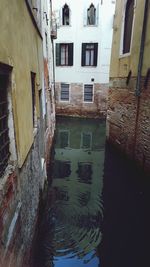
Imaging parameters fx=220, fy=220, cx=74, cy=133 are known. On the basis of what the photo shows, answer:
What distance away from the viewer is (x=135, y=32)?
6727 millimetres

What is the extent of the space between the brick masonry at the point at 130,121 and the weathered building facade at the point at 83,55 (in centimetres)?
594

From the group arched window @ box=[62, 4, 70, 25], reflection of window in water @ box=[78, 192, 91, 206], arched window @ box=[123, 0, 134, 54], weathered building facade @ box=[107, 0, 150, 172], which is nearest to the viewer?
reflection of window in water @ box=[78, 192, 91, 206]

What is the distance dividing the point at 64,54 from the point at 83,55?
52.2 inches

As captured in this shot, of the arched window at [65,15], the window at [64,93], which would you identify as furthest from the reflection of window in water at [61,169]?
the arched window at [65,15]

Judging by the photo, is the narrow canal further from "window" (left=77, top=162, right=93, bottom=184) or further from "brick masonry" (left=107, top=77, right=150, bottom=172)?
"brick masonry" (left=107, top=77, right=150, bottom=172)

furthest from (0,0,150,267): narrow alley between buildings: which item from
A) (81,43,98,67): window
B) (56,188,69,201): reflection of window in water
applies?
(81,43,98,67): window

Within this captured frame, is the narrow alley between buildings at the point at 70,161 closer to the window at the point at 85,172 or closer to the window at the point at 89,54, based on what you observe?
the window at the point at 85,172

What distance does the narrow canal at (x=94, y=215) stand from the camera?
12.8 feet

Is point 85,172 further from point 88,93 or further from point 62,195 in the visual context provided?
point 88,93

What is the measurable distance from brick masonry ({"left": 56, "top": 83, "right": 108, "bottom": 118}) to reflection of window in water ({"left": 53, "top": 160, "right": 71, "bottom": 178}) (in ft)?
25.3

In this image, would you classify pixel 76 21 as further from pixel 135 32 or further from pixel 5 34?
pixel 5 34

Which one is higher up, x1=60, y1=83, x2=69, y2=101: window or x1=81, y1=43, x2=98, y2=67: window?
x1=81, y1=43, x2=98, y2=67: window

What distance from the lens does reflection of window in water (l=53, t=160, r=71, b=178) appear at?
279 inches

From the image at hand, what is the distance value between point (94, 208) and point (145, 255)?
1629 mm
